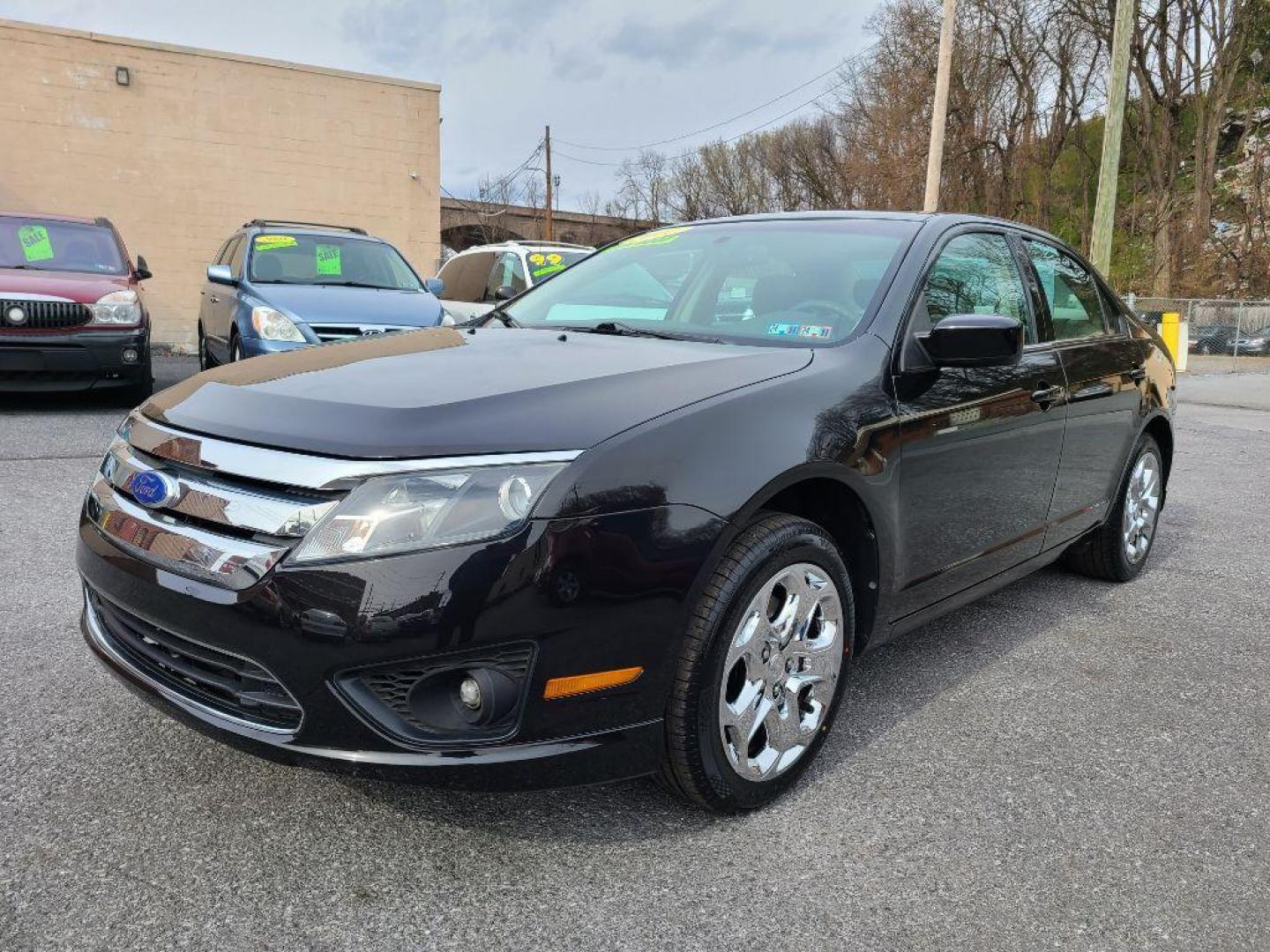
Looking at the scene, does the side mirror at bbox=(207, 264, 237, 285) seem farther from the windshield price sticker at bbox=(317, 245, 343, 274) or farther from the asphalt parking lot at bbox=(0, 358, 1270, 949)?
the asphalt parking lot at bbox=(0, 358, 1270, 949)

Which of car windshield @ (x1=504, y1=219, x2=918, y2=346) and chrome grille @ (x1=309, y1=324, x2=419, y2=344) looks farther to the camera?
chrome grille @ (x1=309, y1=324, x2=419, y2=344)

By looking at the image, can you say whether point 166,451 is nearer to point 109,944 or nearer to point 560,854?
point 109,944

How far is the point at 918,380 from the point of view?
2838 mm

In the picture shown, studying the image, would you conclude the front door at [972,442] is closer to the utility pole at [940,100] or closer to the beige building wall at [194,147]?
the beige building wall at [194,147]

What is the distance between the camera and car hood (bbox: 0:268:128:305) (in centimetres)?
741

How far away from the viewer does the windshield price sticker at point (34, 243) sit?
8.20 meters

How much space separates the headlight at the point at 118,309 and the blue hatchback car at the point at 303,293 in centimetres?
67

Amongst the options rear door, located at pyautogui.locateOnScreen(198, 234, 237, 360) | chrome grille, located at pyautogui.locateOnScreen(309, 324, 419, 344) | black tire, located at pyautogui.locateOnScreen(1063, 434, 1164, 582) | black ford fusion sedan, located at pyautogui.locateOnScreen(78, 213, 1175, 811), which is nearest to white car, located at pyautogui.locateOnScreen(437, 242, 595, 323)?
rear door, located at pyautogui.locateOnScreen(198, 234, 237, 360)

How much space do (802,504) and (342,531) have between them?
1204 mm

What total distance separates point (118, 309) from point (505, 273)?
398cm

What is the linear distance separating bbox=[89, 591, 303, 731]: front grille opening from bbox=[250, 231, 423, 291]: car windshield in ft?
21.2

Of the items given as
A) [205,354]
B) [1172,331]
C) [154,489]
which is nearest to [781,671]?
[154,489]

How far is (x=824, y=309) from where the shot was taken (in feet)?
9.76

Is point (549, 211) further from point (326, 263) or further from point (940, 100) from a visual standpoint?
point (326, 263)
